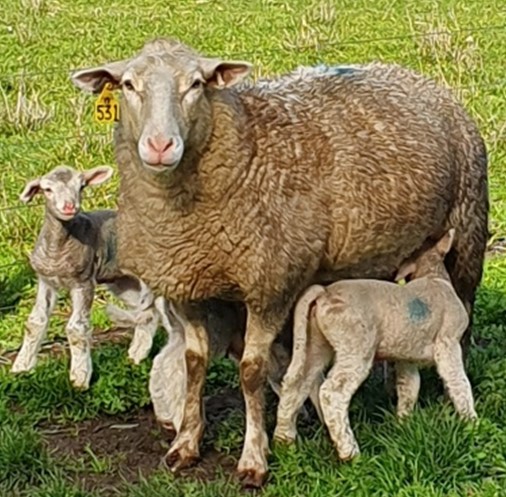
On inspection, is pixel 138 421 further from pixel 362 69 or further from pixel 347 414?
pixel 362 69

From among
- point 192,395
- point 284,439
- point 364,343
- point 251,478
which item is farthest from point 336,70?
point 251,478

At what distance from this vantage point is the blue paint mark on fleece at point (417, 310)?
5961mm

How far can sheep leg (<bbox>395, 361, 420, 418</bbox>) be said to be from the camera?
6176 millimetres

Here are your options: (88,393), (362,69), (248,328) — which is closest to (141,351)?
(88,393)

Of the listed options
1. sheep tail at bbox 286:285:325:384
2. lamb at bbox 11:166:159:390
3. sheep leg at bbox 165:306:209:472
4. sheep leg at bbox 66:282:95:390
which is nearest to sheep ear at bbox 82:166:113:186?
lamb at bbox 11:166:159:390

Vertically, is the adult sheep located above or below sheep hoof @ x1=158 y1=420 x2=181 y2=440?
above

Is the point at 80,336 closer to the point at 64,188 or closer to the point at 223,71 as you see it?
the point at 64,188

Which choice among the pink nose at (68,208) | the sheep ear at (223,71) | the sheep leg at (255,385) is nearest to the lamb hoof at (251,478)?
the sheep leg at (255,385)

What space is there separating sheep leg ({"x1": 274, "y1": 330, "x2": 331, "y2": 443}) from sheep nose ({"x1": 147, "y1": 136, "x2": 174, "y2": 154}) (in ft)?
4.00

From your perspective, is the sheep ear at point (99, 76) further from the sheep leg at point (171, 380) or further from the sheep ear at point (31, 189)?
the sheep ear at point (31, 189)

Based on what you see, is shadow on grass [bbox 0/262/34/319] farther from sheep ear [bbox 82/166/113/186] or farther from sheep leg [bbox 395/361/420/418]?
sheep leg [bbox 395/361/420/418]

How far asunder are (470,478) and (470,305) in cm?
151

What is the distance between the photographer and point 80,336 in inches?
274

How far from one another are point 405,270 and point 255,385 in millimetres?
1059
